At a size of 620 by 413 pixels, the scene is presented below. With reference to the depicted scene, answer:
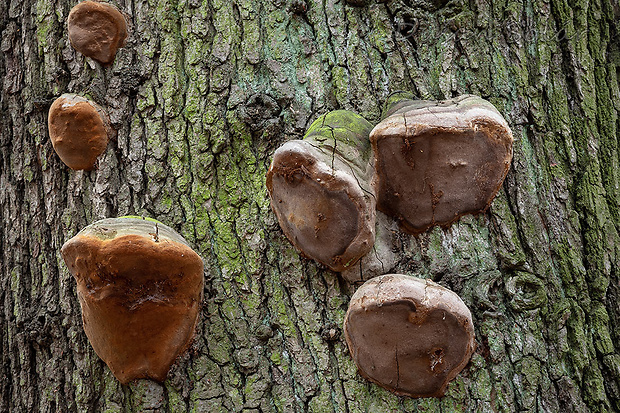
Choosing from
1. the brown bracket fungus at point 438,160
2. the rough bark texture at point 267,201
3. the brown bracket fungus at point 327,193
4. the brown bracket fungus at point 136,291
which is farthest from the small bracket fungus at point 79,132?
the brown bracket fungus at point 438,160

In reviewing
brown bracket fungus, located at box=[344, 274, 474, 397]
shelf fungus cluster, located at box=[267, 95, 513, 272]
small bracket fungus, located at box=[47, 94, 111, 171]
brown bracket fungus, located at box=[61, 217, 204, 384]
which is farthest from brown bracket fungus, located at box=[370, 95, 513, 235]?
small bracket fungus, located at box=[47, 94, 111, 171]

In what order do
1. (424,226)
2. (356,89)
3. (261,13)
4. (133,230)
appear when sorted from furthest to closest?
(261,13) → (356,89) → (424,226) → (133,230)

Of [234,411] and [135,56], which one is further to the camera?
[135,56]

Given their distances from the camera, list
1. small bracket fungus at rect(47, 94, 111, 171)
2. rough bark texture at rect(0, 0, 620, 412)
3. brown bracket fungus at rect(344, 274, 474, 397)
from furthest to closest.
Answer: small bracket fungus at rect(47, 94, 111, 171), rough bark texture at rect(0, 0, 620, 412), brown bracket fungus at rect(344, 274, 474, 397)

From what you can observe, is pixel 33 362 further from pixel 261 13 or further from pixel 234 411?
pixel 261 13

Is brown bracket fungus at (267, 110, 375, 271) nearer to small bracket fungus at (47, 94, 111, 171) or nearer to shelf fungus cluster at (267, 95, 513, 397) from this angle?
shelf fungus cluster at (267, 95, 513, 397)

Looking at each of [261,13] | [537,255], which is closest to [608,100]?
[537,255]
